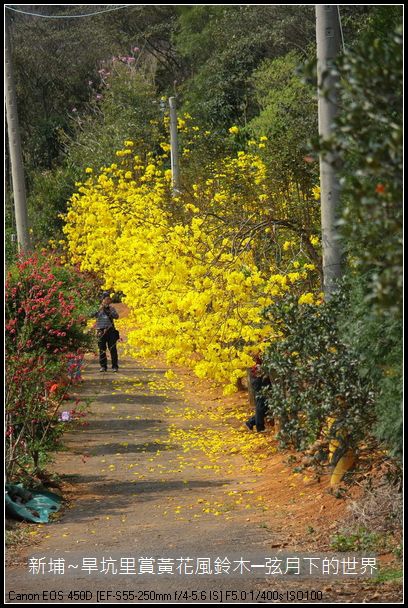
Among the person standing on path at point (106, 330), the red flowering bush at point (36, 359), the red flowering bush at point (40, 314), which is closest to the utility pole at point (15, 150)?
the person standing on path at point (106, 330)

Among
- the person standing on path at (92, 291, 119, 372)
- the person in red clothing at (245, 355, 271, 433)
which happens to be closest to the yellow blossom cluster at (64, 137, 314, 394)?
the person in red clothing at (245, 355, 271, 433)

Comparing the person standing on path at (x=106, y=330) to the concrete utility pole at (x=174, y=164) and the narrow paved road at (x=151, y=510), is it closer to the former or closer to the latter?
the narrow paved road at (x=151, y=510)

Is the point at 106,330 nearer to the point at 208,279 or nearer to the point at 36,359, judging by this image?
the point at 36,359

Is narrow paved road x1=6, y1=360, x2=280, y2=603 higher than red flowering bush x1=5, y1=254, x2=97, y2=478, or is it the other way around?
red flowering bush x1=5, y1=254, x2=97, y2=478

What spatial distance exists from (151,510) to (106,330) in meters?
9.48

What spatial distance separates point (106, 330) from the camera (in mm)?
21047

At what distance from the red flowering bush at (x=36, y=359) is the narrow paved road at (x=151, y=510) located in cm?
73

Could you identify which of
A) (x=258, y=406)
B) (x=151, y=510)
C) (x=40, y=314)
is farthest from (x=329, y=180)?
(x=258, y=406)

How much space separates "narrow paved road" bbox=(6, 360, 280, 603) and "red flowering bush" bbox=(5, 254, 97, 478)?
725 mm

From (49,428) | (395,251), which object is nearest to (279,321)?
(49,428)

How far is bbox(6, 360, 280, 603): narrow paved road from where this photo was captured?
8.74m

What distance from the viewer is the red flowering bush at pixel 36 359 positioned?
1259 centimetres

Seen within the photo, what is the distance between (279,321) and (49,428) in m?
4.08

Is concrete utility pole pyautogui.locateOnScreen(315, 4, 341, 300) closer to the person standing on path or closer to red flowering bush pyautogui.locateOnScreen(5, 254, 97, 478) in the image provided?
red flowering bush pyautogui.locateOnScreen(5, 254, 97, 478)
